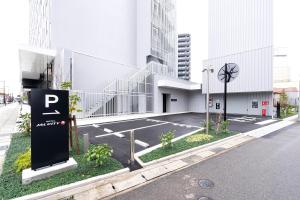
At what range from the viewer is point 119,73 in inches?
758

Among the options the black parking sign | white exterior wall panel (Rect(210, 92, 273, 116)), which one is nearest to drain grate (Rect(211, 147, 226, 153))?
the black parking sign

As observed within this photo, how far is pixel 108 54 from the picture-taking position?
20.2 metres

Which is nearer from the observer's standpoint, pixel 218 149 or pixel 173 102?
pixel 218 149

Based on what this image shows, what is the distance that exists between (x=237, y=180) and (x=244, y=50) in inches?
795

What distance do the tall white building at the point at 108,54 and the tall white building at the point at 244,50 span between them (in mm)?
5294

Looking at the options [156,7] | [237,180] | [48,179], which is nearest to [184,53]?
[156,7]

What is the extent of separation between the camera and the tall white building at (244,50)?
1773 centimetres

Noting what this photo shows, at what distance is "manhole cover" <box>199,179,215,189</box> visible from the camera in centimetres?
347

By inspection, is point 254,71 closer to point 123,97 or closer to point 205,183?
point 123,97

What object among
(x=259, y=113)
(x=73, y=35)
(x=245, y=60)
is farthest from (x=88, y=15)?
(x=259, y=113)

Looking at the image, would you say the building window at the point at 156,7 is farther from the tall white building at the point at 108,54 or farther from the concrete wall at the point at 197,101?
the concrete wall at the point at 197,101

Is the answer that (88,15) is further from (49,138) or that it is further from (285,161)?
(285,161)

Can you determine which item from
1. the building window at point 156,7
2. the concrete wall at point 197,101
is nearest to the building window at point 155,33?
the building window at point 156,7

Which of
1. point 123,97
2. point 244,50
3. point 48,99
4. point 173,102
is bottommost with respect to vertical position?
point 173,102
